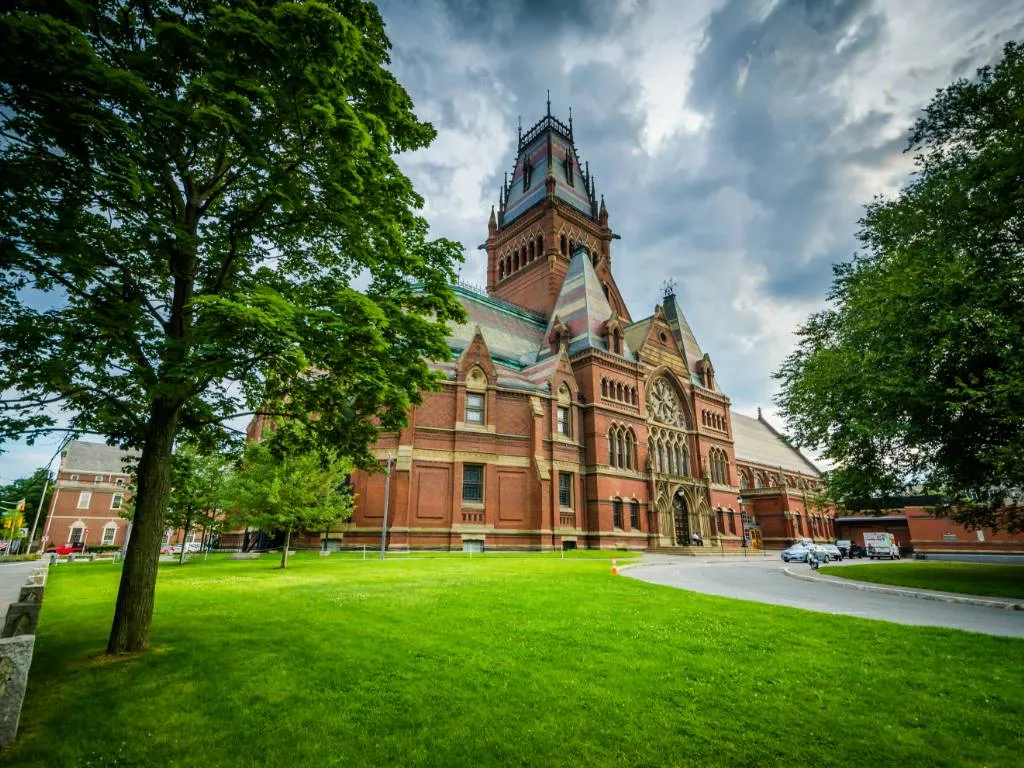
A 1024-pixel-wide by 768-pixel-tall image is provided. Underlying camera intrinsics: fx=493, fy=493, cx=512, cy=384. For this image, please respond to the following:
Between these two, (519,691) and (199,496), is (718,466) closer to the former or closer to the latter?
(199,496)

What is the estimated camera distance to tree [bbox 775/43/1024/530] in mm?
13094

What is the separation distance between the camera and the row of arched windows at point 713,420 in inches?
1889

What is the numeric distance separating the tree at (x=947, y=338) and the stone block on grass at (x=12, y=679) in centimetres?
1694

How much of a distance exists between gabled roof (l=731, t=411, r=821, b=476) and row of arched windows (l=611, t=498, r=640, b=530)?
30.2 meters

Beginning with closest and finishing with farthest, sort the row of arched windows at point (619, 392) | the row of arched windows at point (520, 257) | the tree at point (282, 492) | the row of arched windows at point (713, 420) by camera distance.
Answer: the tree at point (282, 492) < the row of arched windows at point (619, 392) < the row of arched windows at point (713, 420) < the row of arched windows at point (520, 257)

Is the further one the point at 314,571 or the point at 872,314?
the point at 314,571

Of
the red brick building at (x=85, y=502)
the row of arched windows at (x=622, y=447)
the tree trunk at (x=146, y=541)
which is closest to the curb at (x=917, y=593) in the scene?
the tree trunk at (x=146, y=541)

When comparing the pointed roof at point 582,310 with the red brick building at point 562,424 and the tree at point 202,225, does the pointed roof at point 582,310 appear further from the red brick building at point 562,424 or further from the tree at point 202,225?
the tree at point 202,225

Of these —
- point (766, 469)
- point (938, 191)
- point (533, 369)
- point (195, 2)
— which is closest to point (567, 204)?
point (533, 369)

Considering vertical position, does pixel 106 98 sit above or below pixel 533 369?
below

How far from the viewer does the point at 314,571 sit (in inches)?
698

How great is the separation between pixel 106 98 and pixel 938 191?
23.0m

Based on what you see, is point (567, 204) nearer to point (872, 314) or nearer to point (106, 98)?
point (872, 314)

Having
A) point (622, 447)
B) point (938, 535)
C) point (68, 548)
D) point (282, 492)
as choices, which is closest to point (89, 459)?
point (68, 548)
